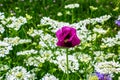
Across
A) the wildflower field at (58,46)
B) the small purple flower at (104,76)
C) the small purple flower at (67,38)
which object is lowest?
the wildflower field at (58,46)

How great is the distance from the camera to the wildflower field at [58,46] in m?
2.10

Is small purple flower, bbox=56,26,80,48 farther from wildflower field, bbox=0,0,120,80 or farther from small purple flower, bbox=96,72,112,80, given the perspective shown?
small purple flower, bbox=96,72,112,80

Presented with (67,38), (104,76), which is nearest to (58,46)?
(104,76)

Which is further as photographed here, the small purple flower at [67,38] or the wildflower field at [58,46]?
the wildflower field at [58,46]

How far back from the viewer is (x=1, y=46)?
2.59 metres

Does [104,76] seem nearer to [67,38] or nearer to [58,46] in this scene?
[67,38]

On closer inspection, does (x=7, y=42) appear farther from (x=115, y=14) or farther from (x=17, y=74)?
(x=115, y=14)

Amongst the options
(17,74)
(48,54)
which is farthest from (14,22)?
(17,74)

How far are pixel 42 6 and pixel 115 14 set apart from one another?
855 millimetres

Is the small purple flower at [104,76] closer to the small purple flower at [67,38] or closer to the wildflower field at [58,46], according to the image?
the wildflower field at [58,46]

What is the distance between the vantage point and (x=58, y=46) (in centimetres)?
279

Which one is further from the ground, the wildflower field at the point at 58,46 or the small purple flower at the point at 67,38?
the small purple flower at the point at 67,38

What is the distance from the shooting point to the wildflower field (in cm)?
210

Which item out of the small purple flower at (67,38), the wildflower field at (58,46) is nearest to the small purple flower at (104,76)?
the wildflower field at (58,46)
